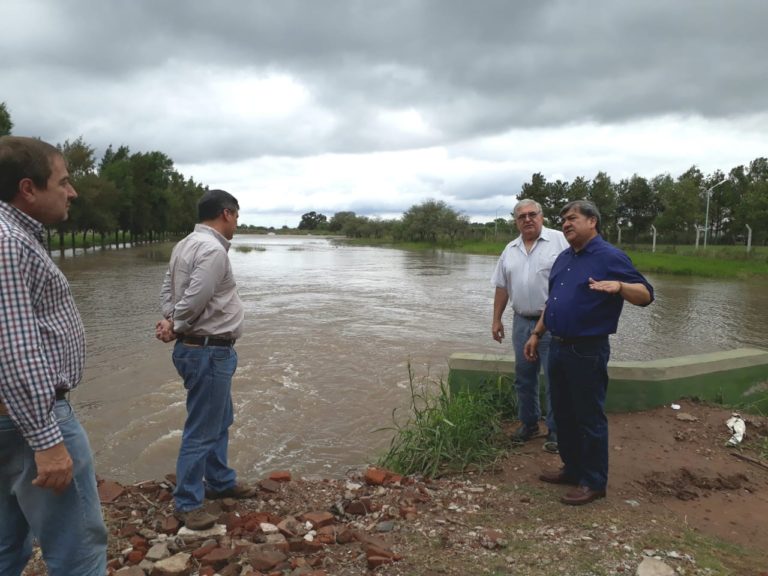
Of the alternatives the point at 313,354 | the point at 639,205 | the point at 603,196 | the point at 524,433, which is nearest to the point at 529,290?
the point at 524,433

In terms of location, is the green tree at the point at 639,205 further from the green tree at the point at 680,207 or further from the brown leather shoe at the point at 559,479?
the brown leather shoe at the point at 559,479

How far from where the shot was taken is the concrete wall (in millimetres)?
5211

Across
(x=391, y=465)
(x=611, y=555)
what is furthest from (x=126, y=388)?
(x=611, y=555)

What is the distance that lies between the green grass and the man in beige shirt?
1.75 metres

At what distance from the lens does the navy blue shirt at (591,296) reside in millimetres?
3609

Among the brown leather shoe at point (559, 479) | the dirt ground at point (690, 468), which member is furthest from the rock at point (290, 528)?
the brown leather shoe at point (559, 479)

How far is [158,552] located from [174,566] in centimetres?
22

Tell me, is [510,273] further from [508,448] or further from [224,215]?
[224,215]

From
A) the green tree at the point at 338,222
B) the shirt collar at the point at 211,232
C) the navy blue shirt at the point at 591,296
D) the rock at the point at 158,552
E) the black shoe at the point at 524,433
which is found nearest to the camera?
the rock at the point at 158,552

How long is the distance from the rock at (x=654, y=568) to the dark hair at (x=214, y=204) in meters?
3.12

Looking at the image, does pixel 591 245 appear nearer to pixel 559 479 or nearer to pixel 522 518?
pixel 559 479

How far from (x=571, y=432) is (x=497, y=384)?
157cm

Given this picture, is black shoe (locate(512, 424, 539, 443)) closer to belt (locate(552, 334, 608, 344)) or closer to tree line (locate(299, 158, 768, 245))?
belt (locate(552, 334, 608, 344))

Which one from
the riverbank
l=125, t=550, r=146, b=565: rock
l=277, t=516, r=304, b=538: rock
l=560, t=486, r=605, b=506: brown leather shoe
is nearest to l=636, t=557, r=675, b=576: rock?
l=560, t=486, r=605, b=506: brown leather shoe
